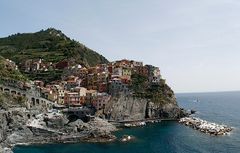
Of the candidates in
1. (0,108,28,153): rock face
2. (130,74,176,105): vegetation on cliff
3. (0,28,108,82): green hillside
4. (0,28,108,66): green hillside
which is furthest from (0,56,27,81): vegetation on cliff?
(0,28,108,66): green hillside

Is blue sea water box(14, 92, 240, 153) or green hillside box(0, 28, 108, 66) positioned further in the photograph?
green hillside box(0, 28, 108, 66)

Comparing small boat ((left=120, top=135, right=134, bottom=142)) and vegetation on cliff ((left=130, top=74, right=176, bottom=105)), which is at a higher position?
vegetation on cliff ((left=130, top=74, right=176, bottom=105))

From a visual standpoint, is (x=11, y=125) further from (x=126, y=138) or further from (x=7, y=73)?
(x=7, y=73)

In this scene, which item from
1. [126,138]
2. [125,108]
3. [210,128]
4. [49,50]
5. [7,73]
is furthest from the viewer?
[49,50]

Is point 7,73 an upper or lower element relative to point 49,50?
lower

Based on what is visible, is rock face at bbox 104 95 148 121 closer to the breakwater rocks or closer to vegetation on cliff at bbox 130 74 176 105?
vegetation on cliff at bbox 130 74 176 105

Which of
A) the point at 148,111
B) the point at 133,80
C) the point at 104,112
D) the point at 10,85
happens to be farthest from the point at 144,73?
the point at 10,85

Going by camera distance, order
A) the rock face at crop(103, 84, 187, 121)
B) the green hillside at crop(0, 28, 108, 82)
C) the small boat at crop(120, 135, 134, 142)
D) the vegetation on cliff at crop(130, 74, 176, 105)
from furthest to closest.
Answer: the green hillside at crop(0, 28, 108, 82) → the vegetation on cliff at crop(130, 74, 176, 105) → the rock face at crop(103, 84, 187, 121) → the small boat at crop(120, 135, 134, 142)

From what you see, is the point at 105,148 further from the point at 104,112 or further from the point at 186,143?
the point at 104,112

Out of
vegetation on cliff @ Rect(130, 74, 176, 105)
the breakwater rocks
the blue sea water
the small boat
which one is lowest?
the blue sea water

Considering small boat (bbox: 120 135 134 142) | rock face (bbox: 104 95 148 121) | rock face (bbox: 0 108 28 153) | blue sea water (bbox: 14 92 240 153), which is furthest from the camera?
rock face (bbox: 104 95 148 121)

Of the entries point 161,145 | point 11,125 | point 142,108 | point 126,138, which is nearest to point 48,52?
point 142,108
